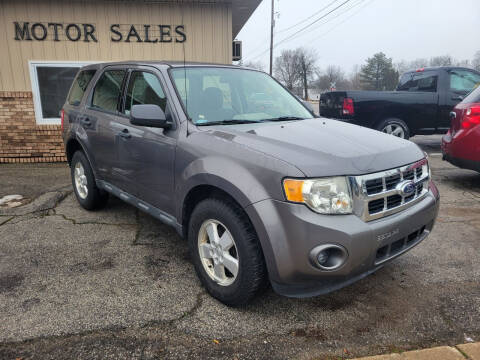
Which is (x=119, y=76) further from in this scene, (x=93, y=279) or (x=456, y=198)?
(x=456, y=198)

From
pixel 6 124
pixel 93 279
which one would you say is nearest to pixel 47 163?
pixel 6 124

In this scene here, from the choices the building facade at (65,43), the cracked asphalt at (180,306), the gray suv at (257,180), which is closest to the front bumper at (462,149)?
the cracked asphalt at (180,306)

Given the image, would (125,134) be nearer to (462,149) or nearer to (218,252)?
(218,252)

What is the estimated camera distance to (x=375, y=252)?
2.25 m

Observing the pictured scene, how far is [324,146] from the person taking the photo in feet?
8.09

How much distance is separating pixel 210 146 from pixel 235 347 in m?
1.32

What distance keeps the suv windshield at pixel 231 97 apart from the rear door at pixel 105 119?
0.92 meters

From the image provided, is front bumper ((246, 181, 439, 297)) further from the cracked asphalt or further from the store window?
the store window

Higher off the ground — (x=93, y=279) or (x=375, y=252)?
(x=375, y=252)

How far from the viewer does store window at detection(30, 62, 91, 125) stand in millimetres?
Answer: 7586

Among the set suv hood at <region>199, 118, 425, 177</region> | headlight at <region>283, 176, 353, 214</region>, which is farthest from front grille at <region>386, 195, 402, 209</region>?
headlight at <region>283, 176, 353, 214</region>

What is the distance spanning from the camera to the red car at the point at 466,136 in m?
5.16

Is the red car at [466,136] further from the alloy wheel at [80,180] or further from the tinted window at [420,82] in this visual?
the alloy wheel at [80,180]

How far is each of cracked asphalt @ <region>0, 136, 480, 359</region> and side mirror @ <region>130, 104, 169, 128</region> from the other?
1.27 meters
